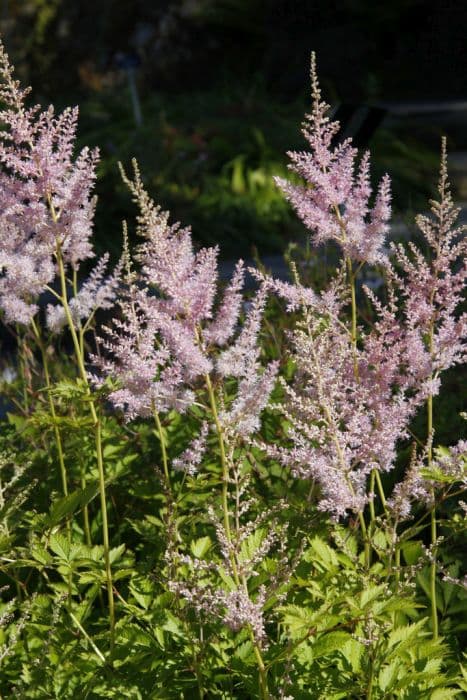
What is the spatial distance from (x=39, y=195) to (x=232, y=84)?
12.8m

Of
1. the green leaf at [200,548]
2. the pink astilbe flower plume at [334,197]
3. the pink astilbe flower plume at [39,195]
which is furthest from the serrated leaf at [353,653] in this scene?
the pink astilbe flower plume at [39,195]

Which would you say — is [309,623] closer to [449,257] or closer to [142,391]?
[142,391]

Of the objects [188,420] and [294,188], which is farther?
[188,420]

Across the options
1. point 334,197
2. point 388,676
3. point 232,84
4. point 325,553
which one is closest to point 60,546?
point 325,553

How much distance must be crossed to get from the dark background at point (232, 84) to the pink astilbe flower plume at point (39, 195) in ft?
21.5

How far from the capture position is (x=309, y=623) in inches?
78.3

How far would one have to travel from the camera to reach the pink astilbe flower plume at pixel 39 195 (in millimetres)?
2445

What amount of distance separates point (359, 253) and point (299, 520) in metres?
0.68

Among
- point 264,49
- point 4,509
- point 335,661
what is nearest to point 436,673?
point 335,661

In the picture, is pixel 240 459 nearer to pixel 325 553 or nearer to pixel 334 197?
pixel 325 553

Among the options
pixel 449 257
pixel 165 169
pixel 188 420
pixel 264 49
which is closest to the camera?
pixel 449 257

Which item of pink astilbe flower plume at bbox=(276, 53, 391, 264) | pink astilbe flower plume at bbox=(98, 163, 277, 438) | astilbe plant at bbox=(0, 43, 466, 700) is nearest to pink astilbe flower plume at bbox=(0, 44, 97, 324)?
astilbe plant at bbox=(0, 43, 466, 700)

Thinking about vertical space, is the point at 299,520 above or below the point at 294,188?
below

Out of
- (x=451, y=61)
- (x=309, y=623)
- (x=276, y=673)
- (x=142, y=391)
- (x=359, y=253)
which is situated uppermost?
(x=451, y=61)
